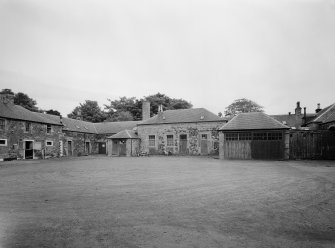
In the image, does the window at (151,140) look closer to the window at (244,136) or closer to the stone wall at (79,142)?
the stone wall at (79,142)

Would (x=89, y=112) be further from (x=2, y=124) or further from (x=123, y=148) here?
(x=2, y=124)

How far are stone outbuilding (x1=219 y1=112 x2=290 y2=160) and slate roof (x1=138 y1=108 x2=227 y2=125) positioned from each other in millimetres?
6794

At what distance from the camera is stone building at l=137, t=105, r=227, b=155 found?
3194 centimetres

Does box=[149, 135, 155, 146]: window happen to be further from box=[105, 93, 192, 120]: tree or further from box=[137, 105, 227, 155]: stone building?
box=[105, 93, 192, 120]: tree

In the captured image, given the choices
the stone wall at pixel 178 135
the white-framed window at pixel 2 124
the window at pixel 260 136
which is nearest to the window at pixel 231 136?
the window at pixel 260 136

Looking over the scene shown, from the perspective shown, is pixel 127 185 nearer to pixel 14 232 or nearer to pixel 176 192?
pixel 176 192

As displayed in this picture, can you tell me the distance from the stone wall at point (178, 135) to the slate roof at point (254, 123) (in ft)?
20.0

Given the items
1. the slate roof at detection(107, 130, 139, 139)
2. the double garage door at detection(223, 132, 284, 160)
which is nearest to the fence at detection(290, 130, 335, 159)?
the double garage door at detection(223, 132, 284, 160)

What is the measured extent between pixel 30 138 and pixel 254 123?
25.4m

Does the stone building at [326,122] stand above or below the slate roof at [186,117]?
below

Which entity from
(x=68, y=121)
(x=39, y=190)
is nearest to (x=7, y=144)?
(x=68, y=121)

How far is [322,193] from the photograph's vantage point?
7.73m

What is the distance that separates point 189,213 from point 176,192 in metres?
2.34

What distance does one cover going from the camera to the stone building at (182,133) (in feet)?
105
